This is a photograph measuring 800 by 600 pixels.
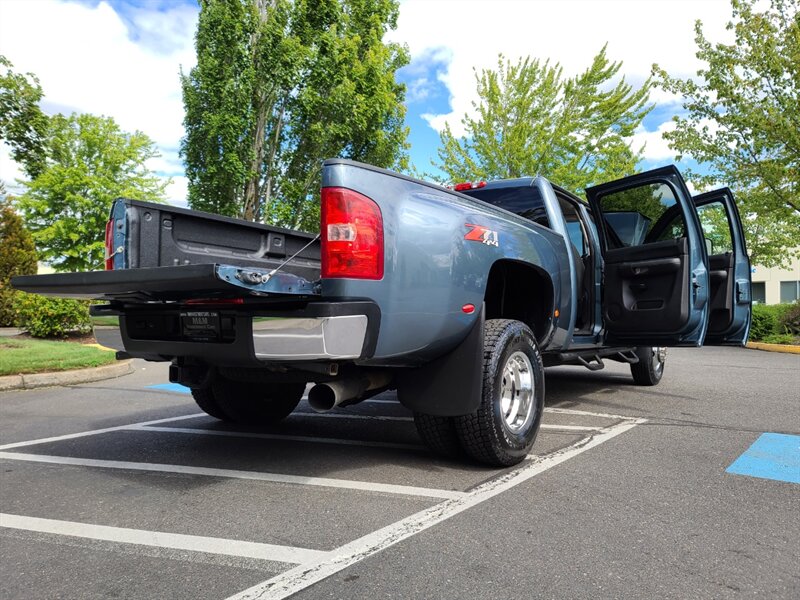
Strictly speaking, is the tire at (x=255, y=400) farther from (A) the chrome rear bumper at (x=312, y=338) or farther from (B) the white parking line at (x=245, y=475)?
(A) the chrome rear bumper at (x=312, y=338)

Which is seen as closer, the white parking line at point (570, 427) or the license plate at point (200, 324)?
the license plate at point (200, 324)

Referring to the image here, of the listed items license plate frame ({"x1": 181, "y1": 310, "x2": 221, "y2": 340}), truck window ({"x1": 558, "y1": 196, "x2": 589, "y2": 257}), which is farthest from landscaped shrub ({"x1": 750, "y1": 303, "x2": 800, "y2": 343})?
license plate frame ({"x1": 181, "y1": 310, "x2": 221, "y2": 340})

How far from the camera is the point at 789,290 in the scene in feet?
142

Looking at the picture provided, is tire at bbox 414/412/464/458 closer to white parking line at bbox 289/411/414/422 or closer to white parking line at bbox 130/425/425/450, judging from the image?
white parking line at bbox 130/425/425/450

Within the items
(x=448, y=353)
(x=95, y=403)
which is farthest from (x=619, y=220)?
(x=95, y=403)

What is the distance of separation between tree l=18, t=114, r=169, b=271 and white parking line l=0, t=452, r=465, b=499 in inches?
954

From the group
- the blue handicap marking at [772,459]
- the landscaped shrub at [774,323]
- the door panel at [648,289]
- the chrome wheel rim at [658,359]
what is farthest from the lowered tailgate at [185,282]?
the landscaped shrub at [774,323]

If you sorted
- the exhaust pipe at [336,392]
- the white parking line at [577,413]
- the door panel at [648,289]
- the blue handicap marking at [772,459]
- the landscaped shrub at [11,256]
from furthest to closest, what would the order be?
the landscaped shrub at [11,256], the white parking line at [577,413], the door panel at [648,289], the blue handicap marking at [772,459], the exhaust pipe at [336,392]

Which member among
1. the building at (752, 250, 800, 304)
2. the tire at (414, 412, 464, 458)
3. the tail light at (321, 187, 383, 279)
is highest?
the building at (752, 250, 800, 304)

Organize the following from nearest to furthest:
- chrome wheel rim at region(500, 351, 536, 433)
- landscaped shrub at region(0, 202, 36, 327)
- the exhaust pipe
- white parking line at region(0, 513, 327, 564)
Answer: white parking line at region(0, 513, 327, 564)
the exhaust pipe
chrome wheel rim at region(500, 351, 536, 433)
landscaped shrub at region(0, 202, 36, 327)

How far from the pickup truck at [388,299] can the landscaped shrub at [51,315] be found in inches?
403

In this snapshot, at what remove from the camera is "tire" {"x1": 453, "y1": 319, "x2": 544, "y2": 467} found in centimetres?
340

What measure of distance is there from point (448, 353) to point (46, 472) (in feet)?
8.61

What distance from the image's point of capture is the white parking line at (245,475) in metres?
3.15
